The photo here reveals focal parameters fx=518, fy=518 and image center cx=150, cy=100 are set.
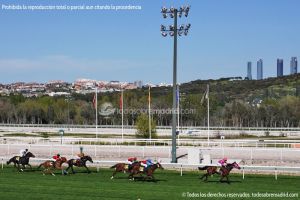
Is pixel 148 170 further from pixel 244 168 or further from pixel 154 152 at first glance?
pixel 154 152

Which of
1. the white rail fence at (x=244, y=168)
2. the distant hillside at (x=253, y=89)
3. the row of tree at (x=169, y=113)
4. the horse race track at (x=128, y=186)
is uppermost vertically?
the distant hillside at (x=253, y=89)

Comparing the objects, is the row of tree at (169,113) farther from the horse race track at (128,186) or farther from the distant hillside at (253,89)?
the horse race track at (128,186)

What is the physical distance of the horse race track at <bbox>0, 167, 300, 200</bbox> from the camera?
45.3 feet

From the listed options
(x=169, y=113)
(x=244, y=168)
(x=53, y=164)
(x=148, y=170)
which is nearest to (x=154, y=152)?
(x=244, y=168)

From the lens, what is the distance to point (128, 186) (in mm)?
15562

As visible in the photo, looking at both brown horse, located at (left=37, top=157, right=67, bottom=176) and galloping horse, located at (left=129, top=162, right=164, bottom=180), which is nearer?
galloping horse, located at (left=129, top=162, right=164, bottom=180)

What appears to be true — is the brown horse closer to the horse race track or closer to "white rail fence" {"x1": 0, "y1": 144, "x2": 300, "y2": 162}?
the horse race track

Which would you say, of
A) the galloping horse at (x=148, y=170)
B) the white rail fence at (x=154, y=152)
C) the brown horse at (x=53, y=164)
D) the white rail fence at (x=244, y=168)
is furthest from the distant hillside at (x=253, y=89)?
the galloping horse at (x=148, y=170)

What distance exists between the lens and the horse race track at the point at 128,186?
45.3 ft

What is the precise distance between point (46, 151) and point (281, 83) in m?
148

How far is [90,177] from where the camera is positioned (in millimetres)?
18047

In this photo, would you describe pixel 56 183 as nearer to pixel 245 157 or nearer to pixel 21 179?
pixel 21 179

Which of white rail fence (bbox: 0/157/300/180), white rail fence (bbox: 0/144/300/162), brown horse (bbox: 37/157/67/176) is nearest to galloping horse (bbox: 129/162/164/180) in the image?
white rail fence (bbox: 0/157/300/180)

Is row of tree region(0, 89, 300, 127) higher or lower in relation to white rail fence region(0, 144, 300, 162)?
higher
